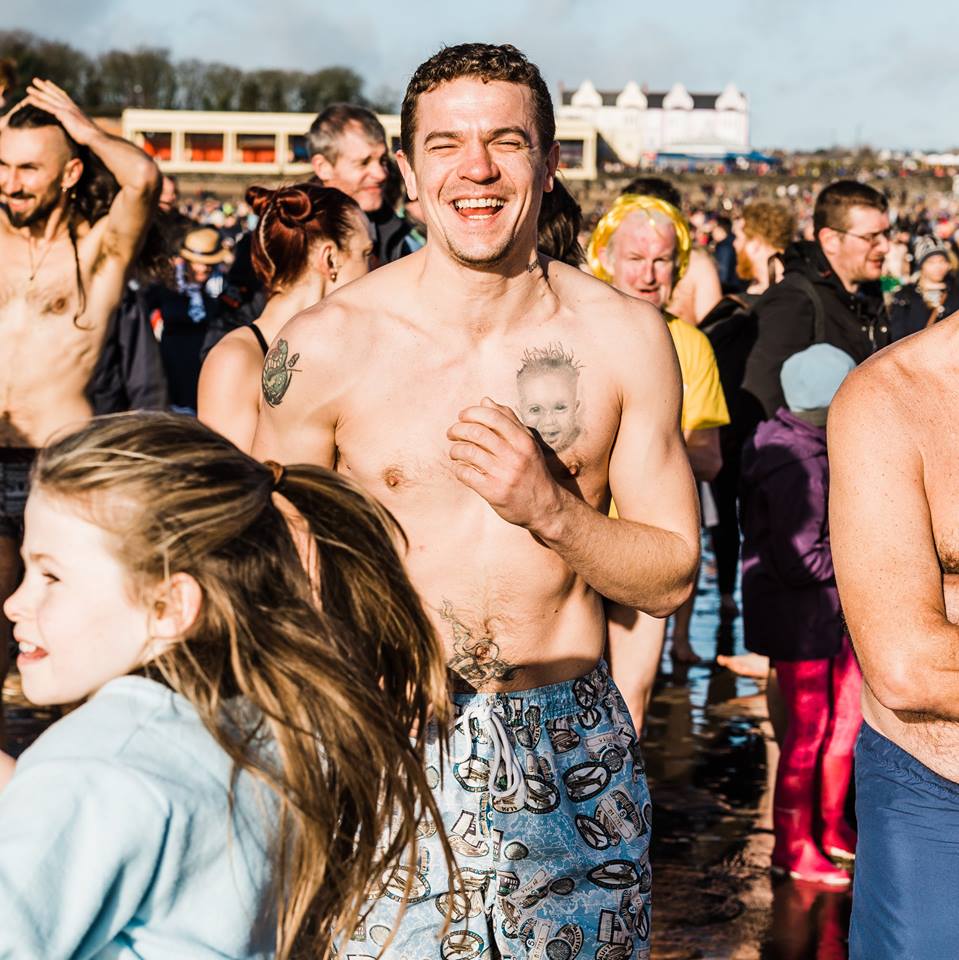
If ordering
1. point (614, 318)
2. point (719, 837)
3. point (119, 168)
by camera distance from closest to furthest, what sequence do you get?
point (614, 318) < point (119, 168) < point (719, 837)

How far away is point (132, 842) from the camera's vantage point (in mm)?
1741

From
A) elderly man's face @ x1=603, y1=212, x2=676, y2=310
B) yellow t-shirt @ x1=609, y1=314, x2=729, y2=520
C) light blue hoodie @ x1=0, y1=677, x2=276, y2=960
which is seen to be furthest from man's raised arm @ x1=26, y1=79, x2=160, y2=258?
light blue hoodie @ x1=0, y1=677, x2=276, y2=960

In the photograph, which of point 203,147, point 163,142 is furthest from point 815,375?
point 163,142

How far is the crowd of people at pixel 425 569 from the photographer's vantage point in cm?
192

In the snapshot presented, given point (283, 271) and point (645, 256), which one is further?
point (645, 256)

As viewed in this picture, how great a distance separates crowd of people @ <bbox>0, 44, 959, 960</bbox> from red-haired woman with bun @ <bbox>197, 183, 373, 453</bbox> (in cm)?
1

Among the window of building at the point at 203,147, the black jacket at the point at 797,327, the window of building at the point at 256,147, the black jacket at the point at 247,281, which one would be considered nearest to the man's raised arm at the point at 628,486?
the black jacket at the point at 247,281

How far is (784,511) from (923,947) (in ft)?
8.89

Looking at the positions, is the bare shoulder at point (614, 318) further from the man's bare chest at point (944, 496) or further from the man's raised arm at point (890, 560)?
the man's bare chest at point (944, 496)

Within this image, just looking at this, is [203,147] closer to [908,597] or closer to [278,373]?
[278,373]

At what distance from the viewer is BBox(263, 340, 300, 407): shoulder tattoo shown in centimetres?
307

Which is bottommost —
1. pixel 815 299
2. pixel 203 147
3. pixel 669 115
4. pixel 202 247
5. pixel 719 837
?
pixel 719 837

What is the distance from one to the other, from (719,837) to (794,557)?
115 centimetres

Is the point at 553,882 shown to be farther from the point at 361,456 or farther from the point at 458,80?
the point at 458,80
